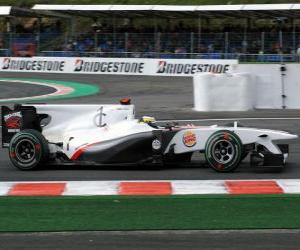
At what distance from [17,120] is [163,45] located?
27044 mm

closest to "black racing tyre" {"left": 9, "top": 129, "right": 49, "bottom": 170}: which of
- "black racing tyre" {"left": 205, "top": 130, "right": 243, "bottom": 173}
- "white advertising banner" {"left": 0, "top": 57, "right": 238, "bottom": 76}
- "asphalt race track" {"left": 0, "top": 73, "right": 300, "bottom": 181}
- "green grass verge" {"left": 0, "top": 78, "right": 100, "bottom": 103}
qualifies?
"asphalt race track" {"left": 0, "top": 73, "right": 300, "bottom": 181}

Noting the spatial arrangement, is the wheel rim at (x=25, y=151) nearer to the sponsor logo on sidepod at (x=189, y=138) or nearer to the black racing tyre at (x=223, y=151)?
the sponsor logo on sidepod at (x=189, y=138)

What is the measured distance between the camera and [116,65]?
108 ft

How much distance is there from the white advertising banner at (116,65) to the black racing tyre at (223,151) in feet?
68.4

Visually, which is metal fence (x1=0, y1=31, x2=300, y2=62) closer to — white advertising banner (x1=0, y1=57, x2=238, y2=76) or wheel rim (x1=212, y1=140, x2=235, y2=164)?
white advertising banner (x1=0, y1=57, x2=238, y2=76)

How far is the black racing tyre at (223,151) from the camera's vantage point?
871cm

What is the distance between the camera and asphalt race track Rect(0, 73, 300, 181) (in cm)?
901
